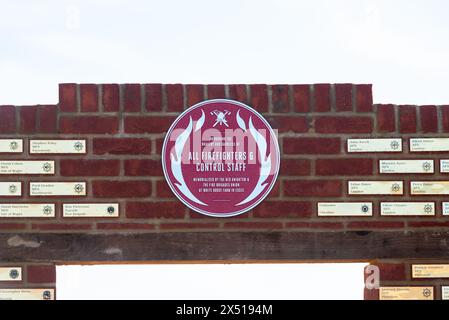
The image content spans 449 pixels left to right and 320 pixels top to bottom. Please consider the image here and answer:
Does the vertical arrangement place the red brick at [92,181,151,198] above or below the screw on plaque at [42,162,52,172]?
below

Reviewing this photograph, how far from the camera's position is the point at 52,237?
877cm

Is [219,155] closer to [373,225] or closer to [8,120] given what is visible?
A: [373,225]

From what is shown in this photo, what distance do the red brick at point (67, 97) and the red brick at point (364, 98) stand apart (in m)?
2.17

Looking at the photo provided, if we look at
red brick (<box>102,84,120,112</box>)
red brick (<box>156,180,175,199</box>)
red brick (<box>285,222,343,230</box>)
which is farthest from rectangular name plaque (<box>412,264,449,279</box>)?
red brick (<box>102,84,120,112</box>)

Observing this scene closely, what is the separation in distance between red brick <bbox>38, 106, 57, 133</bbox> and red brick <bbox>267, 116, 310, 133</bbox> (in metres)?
1.64

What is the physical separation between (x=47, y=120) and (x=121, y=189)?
774mm

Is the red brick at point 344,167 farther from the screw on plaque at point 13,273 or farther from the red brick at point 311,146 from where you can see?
the screw on plaque at point 13,273

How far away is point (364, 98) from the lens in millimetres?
8938

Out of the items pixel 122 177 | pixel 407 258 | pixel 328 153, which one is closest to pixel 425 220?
pixel 407 258

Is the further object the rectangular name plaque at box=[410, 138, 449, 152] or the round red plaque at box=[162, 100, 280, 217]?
the rectangular name plaque at box=[410, 138, 449, 152]

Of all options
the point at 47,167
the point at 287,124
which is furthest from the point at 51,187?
the point at 287,124

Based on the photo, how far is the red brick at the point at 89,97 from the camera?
885 cm

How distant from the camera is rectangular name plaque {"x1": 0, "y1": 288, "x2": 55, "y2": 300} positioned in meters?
8.74

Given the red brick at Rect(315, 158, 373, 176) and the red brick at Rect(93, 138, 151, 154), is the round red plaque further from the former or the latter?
the red brick at Rect(315, 158, 373, 176)
